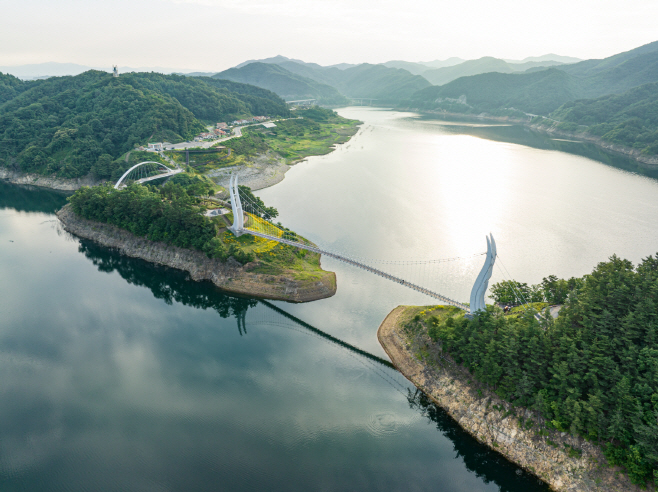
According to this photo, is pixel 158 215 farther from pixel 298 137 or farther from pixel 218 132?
pixel 298 137

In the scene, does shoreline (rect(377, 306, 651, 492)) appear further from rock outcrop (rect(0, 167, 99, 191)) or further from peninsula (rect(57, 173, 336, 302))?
rock outcrop (rect(0, 167, 99, 191))

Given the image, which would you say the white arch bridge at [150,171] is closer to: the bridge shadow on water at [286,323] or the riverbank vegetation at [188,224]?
the riverbank vegetation at [188,224]

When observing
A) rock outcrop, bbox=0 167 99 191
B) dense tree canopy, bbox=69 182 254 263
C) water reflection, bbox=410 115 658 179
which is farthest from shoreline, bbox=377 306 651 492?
water reflection, bbox=410 115 658 179

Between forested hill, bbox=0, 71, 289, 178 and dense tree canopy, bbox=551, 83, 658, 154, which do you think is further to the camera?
dense tree canopy, bbox=551, 83, 658, 154

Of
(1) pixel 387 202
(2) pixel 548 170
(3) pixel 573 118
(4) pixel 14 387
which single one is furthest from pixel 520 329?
(3) pixel 573 118

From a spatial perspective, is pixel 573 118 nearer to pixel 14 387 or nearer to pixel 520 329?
pixel 520 329

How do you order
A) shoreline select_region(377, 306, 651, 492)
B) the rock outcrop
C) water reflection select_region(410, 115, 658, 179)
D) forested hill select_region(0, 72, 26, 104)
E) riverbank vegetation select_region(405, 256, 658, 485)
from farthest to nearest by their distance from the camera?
forested hill select_region(0, 72, 26, 104)
water reflection select_region(410, 115, 658, 179)
the rock outcrop
shoreline select_region(377, 306, 651, 492)
riverbank vegetation select_region(405, 256, 658, 485)

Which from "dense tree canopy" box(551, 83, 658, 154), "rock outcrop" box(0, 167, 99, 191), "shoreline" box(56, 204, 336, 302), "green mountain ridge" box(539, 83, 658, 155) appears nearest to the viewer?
"shoreline" box(56, 204, 336, 302)
